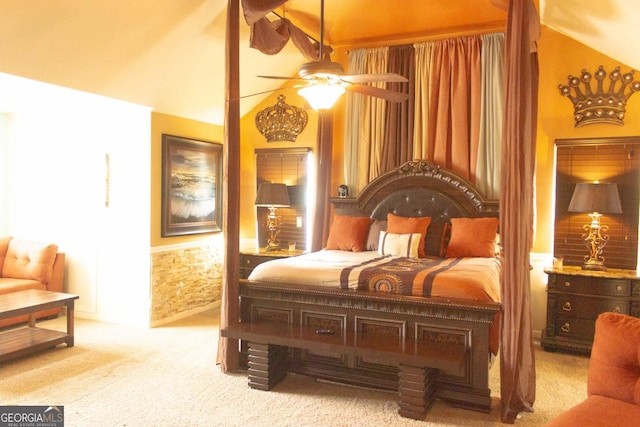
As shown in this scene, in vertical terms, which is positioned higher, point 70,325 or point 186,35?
point 186,35

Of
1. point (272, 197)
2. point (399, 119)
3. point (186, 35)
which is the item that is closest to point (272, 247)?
point (272, 197)

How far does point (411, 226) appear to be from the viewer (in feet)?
16.4

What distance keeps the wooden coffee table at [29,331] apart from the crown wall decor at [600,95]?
521 cm

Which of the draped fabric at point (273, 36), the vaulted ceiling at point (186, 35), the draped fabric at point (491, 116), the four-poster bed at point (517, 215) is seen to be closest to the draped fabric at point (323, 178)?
the vaulted ceiling at point (186, 35)

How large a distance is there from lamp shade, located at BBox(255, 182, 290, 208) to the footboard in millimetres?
1985

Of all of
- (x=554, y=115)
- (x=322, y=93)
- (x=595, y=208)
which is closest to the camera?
(x=322, y=93)

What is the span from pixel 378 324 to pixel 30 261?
4.20 metres

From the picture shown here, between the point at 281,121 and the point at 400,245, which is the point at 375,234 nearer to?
the point at 400,245

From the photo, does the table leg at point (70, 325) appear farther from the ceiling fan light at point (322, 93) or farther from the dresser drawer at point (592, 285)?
the dresser drawer at point (592, 285)

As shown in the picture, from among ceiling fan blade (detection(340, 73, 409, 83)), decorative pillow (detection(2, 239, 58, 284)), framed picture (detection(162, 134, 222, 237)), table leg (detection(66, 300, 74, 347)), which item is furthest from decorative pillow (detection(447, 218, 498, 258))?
decorative pillow (detection(2, 239, 58, 284))

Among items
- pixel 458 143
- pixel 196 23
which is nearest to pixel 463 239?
pixel 458 143

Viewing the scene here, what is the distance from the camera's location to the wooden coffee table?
411cm

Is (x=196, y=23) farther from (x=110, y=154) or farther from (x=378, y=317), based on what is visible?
(x=378, y=317)

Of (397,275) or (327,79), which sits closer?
(327,79)
